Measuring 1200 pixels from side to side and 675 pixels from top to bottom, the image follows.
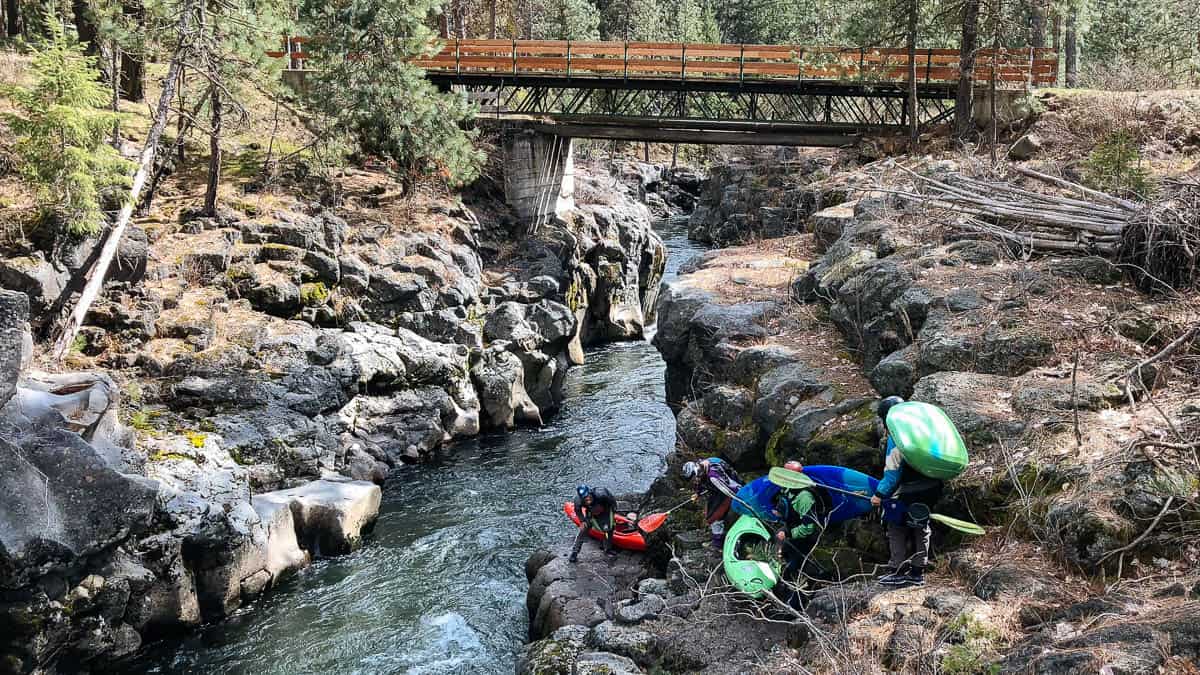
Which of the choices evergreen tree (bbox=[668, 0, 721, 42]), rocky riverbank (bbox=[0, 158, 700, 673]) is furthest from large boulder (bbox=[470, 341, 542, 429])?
evergreen tree (bbox=[668, 0, 721, 42])

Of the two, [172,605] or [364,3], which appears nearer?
[172,605]

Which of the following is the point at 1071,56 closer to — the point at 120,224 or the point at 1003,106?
the point at 1003,106

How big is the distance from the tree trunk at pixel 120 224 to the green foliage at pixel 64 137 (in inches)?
16.7

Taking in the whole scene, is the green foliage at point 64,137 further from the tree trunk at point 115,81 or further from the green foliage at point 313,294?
the green foliage at point 313,294

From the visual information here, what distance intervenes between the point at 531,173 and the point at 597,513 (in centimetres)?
1899

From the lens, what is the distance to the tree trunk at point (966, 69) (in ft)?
88.8

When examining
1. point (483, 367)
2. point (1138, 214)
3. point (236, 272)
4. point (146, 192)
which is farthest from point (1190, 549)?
point (146, 192)

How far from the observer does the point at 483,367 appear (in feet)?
80.8

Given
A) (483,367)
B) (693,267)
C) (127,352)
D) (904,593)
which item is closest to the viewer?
(904,593)

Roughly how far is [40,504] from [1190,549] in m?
13.8

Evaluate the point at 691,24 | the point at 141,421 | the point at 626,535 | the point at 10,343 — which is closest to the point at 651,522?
the point at 626,535

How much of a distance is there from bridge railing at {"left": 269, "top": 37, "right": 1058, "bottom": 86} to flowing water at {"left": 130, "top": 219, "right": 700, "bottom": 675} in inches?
479

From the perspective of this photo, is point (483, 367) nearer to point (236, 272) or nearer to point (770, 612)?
point (236, 272)

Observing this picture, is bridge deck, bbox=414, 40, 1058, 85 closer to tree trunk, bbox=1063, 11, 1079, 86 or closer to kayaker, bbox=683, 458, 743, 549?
tree trunk, bbox=1063, 11, 1079, 86
